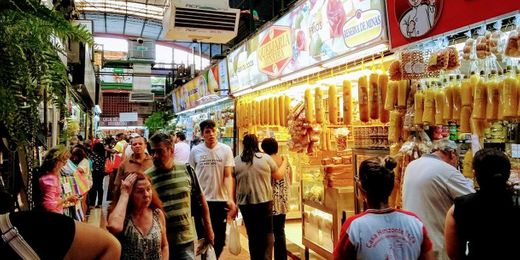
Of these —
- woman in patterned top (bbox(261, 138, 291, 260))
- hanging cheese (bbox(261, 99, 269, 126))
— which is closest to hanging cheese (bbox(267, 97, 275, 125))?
hanging cheese (bbox(261, 99, 269, 126))

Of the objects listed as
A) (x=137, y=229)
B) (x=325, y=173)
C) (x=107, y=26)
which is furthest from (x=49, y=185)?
(x=107, y=26)

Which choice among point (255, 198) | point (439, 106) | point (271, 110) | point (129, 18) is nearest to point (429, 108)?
point (439, 106)

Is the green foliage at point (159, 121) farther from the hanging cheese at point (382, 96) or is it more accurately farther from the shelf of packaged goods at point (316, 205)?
the hanging cheese at point (382, 96)

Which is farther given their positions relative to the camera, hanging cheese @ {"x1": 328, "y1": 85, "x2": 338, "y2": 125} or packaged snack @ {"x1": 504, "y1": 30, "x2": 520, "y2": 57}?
hanging cheese @ {"x1": 328, "y1": 85, "x2": 338, "y2": 125}

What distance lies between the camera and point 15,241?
131 centimetres

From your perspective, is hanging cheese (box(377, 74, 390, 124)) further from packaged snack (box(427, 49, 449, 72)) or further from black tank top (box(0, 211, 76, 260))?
black tank top (box(0, 211, 76, 260))

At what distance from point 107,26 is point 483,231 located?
979 inches

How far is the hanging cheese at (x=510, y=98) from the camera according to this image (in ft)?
10.3

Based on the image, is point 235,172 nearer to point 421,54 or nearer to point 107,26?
point 421,54

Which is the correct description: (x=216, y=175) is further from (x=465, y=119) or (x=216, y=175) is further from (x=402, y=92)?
(x=465, y=119)

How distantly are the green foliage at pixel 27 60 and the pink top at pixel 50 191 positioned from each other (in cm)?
344

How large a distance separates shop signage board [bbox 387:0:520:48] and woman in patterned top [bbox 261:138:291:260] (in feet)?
7.81

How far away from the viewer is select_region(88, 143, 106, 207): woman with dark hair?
10.7 m

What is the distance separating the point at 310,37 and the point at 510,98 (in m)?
2.93
